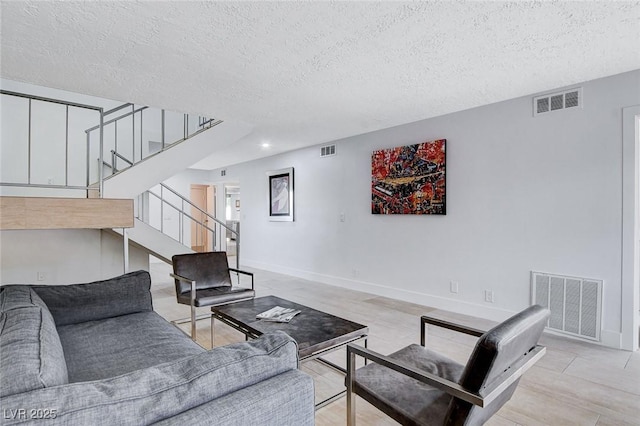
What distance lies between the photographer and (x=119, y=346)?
1.91m

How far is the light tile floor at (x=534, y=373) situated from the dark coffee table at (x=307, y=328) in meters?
0.25

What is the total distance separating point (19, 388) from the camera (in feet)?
2.69

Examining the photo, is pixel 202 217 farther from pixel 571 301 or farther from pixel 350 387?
pixel 350 387

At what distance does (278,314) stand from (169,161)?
9.08 feet

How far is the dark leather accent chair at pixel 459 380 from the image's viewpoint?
1.20 m

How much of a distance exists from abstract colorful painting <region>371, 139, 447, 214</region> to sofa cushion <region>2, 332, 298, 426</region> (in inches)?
138

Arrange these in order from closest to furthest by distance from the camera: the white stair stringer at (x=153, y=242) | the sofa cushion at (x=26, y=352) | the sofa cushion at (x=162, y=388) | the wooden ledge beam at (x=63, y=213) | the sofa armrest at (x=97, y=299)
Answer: the sofa cushion at (x=162, y=388) → the sofa cushion at (x=26, y=352) → the sofa armrest at (x=97, y=299) → the wooden ledge beam at (x=63, y=213) → the white stair stringer at (x=153, y=242)

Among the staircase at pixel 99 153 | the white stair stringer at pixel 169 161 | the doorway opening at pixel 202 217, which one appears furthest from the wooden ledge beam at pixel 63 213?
the doorway opening at pixel 202 217

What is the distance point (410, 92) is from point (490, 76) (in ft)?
2.30

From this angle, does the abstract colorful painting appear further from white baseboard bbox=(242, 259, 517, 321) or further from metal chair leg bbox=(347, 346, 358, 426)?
metal chair leg bbox=(347, 346, 358, 426)

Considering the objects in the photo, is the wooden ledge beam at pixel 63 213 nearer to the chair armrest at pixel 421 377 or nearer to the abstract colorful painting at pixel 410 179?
the chair armrest at pixel 421 377

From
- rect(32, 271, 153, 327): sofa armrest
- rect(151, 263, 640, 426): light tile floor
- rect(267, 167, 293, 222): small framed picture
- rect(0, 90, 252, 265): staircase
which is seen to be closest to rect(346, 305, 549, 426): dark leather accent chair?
rect(151, 263, 640, 426): light tile floor

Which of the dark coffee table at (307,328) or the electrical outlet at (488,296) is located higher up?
the dark coffee table at (307,328)

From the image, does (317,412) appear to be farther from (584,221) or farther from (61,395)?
(584,221)
